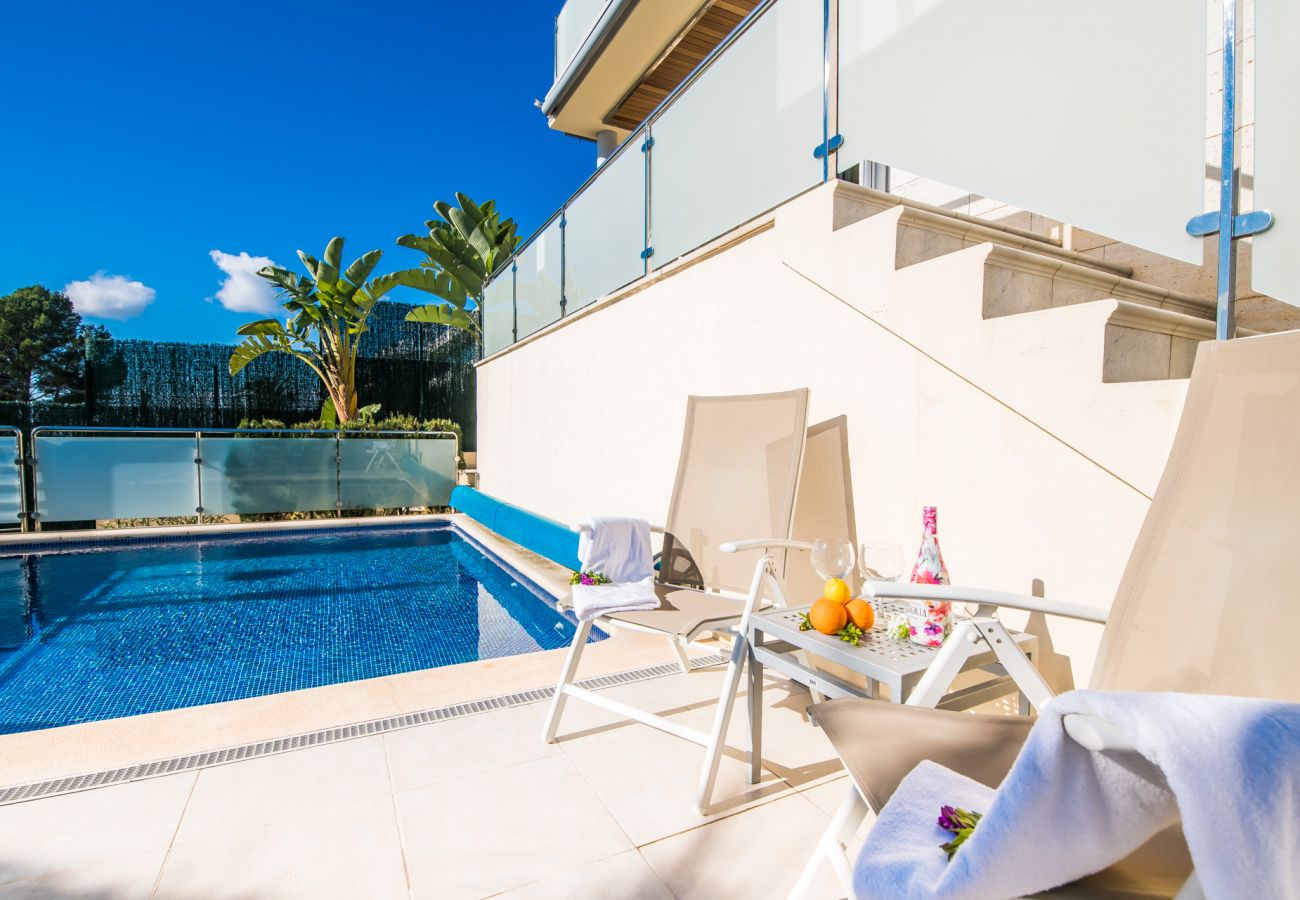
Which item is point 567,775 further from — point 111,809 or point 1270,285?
point 1270,285

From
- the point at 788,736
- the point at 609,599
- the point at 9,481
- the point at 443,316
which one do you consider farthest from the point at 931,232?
the point at 443,316

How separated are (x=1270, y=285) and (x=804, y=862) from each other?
1923mm

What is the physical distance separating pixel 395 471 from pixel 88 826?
8.23 meters

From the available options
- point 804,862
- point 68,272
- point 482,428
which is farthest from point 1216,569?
point 68,272

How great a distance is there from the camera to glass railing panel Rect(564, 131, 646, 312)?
15.6 feet

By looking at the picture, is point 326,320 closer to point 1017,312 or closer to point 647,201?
point 647,201

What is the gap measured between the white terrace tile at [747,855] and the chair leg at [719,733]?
0.28 feet

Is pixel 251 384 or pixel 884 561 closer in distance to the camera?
pixel 884 561

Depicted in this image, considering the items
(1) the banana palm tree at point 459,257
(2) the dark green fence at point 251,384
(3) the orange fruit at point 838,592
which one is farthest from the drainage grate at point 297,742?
(2) the dark green fence at point 251,384

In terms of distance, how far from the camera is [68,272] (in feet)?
66.3

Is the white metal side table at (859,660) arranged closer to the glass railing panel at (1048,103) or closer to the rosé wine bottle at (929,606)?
the rosé wine bottle at (929,606)

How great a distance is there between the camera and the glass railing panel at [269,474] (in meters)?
8.60

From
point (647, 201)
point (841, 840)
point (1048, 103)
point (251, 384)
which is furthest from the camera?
point (251, 384)

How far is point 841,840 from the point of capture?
48.7 inches
